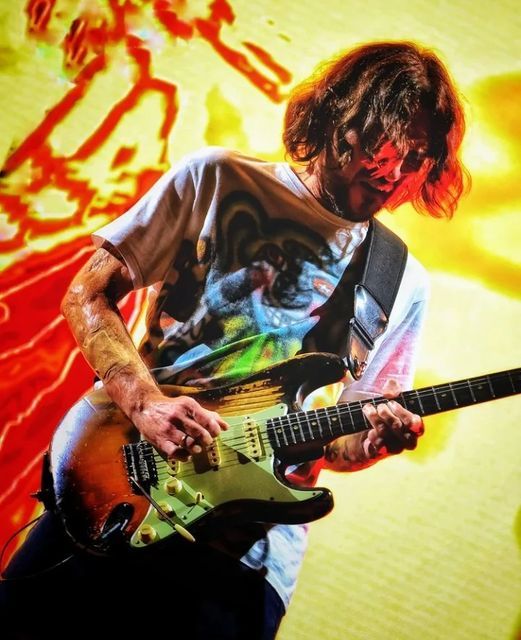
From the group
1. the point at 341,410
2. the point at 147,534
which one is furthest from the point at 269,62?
the point at 147,534

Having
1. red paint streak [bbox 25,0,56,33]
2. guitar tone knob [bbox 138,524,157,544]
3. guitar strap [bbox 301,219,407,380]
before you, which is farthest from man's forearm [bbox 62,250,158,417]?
red paint streak [bbox 25,0,56,33]


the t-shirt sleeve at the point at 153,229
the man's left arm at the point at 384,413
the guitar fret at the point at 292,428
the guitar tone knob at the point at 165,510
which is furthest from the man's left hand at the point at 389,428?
the t-shirt sleeve at the point at 153,229

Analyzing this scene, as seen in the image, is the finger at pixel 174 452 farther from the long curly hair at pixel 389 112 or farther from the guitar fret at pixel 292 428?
the long curly hair at pixel 389 112

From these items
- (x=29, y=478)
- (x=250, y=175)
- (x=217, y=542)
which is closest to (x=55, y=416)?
(x=29, y=478)

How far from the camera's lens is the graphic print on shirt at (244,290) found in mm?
1406

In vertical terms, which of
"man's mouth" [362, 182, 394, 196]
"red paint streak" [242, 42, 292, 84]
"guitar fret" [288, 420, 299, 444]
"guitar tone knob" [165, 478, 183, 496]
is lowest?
"guitar tone knob" [165, 478, 183, 496]

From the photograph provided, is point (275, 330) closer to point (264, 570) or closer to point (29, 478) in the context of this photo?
point (264, 570)

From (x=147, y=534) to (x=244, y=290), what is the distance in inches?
21.0

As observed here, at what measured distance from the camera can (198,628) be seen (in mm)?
1253

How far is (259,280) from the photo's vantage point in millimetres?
1463

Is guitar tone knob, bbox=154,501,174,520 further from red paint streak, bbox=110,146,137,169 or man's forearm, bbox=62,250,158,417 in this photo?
red paint streak, bbox=110,146,137,169

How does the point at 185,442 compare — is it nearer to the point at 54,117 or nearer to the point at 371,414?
the point at 371,414

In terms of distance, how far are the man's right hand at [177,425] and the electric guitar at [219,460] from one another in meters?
0.02

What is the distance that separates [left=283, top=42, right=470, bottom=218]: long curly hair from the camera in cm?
153
